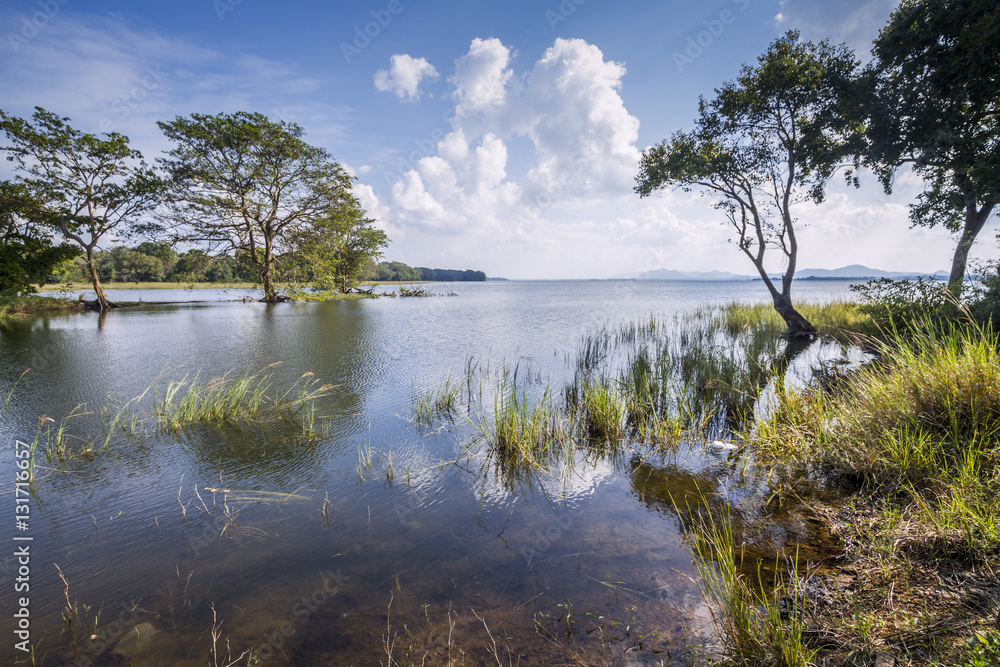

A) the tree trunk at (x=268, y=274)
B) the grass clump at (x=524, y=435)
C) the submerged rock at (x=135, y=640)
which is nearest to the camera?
the submerged rock at (x=135, y=640)

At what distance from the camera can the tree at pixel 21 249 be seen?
23.0m

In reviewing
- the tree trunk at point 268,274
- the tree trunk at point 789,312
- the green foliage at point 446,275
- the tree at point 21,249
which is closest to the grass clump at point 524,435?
the tree trunk at point 789,312

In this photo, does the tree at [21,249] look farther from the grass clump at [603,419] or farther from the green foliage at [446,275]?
the green foliage at [446,275]

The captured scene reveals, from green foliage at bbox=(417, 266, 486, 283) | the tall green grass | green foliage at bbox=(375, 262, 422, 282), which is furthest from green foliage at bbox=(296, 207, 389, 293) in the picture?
green foliage at bbox=(417, 266, 486, 283)

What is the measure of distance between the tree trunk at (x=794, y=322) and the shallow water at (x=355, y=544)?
12361 millimetres

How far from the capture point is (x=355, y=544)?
338cm

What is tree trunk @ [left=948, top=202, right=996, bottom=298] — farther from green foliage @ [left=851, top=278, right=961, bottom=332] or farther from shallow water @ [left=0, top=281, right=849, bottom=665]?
shallow water @ [left=0, top=281, right=849, bottom=665]

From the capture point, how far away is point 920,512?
9.28ft

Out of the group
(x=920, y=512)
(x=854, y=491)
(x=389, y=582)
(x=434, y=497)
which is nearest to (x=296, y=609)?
(x=389, y=582)

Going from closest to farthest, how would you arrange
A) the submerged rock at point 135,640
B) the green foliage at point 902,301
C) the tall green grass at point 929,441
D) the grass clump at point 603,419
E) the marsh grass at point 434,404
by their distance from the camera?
the submerged rock at point 135,640, the tall green grass at point 929,441, the grass clump at point 603,419, the marsh grass at point 434,404, the green foliage at point 902,301

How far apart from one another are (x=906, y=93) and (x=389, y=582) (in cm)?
1791

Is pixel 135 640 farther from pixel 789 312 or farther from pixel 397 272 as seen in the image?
pixel 397 272

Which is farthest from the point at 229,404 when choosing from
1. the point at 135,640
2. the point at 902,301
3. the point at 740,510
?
the point at 902,301

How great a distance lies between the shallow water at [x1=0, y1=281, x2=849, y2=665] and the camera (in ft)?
8.04
